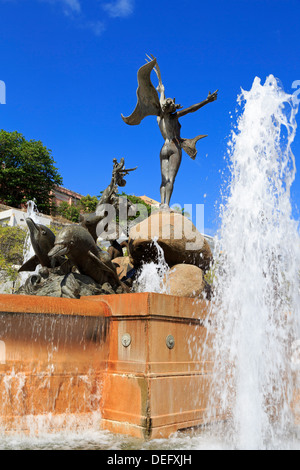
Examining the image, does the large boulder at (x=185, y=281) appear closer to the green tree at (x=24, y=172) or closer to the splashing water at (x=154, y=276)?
the splashing water at (x=154, y=276)

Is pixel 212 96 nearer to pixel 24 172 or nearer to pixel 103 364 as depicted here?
pixel 103 364

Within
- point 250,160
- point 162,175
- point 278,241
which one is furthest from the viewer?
point 162,175

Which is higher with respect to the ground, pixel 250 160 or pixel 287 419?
pixel 250 160

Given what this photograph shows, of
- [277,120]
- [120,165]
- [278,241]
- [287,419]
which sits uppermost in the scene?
[120,165]

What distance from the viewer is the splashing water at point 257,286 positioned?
4391 mm

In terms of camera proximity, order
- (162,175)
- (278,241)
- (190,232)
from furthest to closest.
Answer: (162,175), (190,232), (278,241)

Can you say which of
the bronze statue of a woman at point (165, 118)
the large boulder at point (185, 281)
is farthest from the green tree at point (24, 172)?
the large boulder at point (185, 281)

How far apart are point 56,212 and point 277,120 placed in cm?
4271

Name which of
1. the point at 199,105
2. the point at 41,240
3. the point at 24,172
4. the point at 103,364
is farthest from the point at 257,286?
the point at 24,172

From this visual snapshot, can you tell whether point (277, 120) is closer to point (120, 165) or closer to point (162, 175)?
point (162, 175)

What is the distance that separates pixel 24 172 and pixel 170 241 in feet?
119

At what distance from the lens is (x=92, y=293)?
18.5 ft

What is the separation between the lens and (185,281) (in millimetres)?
6512
